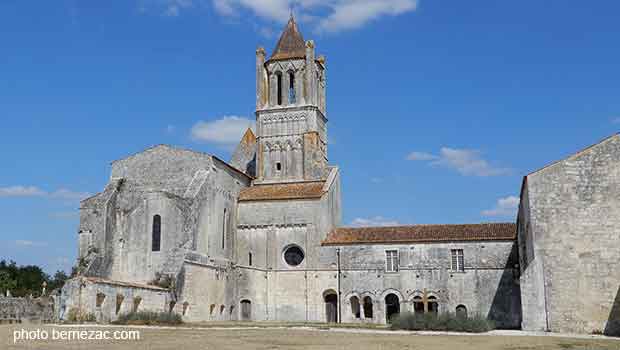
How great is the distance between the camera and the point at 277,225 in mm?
47594

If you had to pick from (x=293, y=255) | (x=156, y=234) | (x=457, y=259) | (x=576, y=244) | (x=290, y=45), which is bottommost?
(x=457, y=259)

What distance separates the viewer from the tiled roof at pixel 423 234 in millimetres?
43719

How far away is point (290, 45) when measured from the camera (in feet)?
184

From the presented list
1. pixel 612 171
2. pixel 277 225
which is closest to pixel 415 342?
pixel 612 171

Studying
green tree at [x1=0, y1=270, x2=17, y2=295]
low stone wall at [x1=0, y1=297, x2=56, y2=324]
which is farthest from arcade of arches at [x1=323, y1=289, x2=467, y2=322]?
green tree at [x1=0, y1=270, x2=17, y2=295]

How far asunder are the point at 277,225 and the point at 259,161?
8.10m

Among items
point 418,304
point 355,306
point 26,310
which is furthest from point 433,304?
point 26,310

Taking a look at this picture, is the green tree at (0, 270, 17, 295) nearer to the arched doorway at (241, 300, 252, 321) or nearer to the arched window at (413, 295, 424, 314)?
the arched doorway at (241, 300, 252, 321)

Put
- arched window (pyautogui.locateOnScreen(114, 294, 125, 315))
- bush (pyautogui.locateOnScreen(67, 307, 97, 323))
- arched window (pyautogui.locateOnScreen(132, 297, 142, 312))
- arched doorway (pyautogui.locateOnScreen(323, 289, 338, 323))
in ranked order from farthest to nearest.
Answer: arched doorway (pyautogui.locateOnScreen(323, 289, 338, 323))
arched window (pyautogui.locateOnScreen(132, 297, 142, 312))
arched window (pyautogui.locateOnScreen(114, 294, 125, 315))
bush (pyautogui.locateOnScreen(67, 307, 97, 323))

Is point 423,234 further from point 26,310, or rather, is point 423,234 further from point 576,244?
point 26,310

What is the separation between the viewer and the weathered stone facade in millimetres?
30266

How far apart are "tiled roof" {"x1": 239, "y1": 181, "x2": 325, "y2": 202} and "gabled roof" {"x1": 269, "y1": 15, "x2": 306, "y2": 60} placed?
1129 cm

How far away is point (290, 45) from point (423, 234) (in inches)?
825

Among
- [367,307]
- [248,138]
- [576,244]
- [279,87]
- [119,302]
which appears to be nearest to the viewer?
[576,244]
